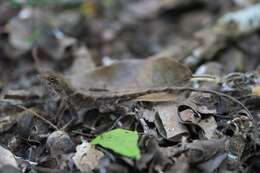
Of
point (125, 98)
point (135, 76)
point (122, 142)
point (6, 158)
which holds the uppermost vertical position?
point (135, 76)

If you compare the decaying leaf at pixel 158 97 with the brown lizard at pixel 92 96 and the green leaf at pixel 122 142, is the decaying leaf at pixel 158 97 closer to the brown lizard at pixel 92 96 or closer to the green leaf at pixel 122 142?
the brown lizard at pixel 92 96

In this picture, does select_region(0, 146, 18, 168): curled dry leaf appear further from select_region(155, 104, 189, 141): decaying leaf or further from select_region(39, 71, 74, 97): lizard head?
select_region(155, 104, 189, 141): decaying leaf

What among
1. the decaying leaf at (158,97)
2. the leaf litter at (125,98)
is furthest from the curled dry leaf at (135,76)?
the decaying leaf at (158,97)

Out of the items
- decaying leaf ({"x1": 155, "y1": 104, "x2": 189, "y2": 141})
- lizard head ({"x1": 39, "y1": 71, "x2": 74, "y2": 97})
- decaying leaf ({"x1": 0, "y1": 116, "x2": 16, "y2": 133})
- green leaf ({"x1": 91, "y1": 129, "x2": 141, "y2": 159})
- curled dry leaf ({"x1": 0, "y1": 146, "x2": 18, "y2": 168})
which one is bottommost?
curled dry leaf ({"x1": 0, "y1": 146, "x2": 18, "y2": 168})

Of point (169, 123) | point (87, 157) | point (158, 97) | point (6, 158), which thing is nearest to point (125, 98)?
point (158, 97)

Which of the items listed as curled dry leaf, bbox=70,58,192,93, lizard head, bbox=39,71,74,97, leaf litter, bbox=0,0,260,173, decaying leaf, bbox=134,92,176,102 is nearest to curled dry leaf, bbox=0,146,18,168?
leaf litter, bbox=0,0,260,173

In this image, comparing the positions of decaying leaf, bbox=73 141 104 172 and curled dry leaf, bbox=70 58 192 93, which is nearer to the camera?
decaying leaf, bbox=73 141 104 172

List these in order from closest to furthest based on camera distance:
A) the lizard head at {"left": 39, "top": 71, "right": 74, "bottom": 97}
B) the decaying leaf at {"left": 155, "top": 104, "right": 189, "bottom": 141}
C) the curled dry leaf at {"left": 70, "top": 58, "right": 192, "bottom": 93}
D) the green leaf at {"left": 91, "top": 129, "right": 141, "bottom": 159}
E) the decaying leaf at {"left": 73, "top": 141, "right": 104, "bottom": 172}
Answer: the green leaf at {"left": 91, "top": 129, "right": 141, "bottom": 159} → the decaying leaf at {"left": 73, "top": 141, "right": 104, "bottom": 172} → the decaying leaf at {"left": 155, "top": 104, "right": 189, "bottom": 141} → the lizard head at {"left": 39, "top": 71, "right": 74, "bottom": 97} → the curled dry leaf at {"left": 70, "top": 58, "right": 192, "bottom": 93}

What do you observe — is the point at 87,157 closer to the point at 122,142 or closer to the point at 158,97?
the point at 122,142
